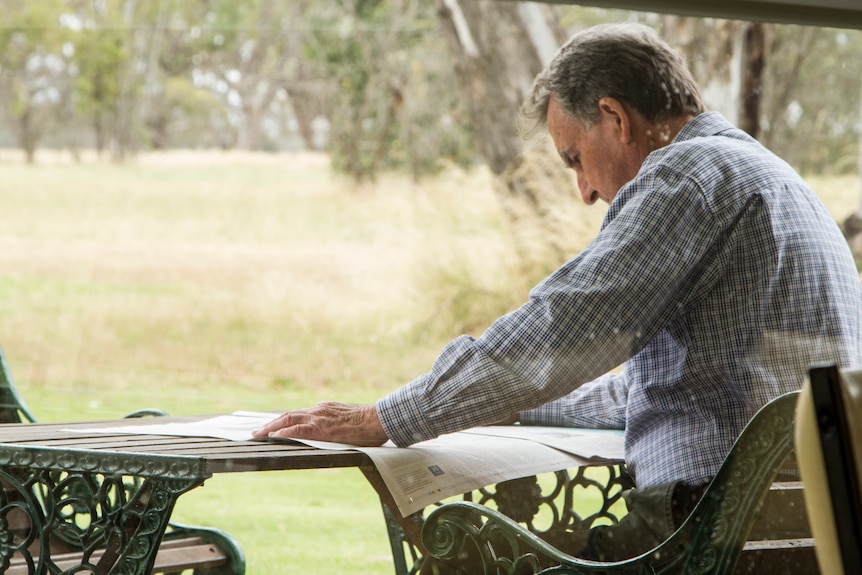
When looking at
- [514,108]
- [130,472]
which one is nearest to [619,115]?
[130,472]

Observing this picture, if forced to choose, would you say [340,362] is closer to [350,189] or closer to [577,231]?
[577,231]

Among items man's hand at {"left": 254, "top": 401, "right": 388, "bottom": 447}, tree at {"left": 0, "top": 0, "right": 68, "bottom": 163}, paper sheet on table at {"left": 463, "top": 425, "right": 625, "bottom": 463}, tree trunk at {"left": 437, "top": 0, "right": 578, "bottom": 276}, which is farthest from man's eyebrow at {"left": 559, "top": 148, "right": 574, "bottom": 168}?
tree at {"left": 0, "top": 0, "right": 68, "bottom": 163}

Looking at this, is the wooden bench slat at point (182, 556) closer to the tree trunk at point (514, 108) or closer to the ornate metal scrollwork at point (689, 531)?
the ornate metal scrollwork at point (689, 531)

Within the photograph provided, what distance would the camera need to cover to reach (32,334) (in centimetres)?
433

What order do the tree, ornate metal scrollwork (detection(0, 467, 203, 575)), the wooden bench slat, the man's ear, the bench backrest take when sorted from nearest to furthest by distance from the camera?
the bench backrest → ornate metal scrollwork (detection(0, 467, 203, 575)) → the man's ear → the wooden bench slat → the tree

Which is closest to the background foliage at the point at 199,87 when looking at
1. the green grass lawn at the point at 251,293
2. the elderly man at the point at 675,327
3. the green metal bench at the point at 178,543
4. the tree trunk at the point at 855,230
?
the green grass lawn at the point at 251,293

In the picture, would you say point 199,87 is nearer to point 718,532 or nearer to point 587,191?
point 587,191

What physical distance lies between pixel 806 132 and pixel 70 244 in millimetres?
2963

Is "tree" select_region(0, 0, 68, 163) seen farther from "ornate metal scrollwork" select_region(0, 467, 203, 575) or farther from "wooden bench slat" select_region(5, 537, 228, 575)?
"ornate metal scrollwork" select_region(0, 467, 203, 575)

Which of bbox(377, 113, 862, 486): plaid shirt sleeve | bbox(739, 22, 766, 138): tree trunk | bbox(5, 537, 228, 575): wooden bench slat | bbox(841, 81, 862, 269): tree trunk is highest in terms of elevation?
bbox(739, 22, 766, 138): tree trunk

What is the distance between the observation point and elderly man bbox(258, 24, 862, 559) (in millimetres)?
1278

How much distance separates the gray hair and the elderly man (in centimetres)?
11

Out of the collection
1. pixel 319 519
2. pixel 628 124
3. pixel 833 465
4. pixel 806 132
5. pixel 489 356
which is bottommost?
pixel 319 519

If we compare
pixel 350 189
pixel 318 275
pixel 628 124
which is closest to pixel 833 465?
pixel 628 124
